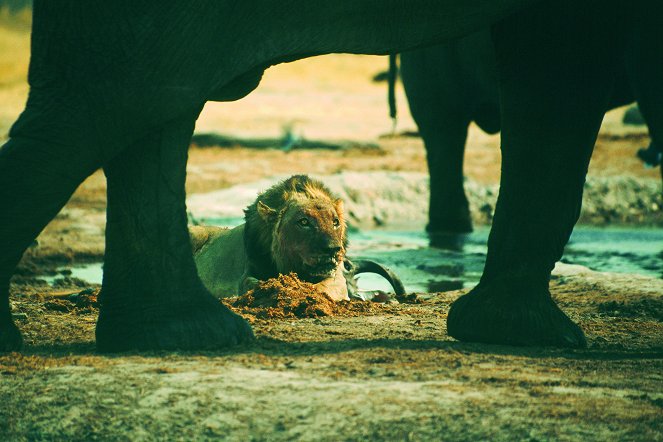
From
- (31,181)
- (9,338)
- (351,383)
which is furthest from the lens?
(9,338)

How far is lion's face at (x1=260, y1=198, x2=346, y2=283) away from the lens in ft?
19.5

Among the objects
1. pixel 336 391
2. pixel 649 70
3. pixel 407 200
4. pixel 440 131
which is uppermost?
pixel 649 70

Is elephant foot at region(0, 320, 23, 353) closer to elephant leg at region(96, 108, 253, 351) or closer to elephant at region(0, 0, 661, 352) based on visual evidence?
elephant at region(0, 0, 661, 352)

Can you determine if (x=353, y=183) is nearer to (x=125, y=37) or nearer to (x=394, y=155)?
(x=394, y=155)

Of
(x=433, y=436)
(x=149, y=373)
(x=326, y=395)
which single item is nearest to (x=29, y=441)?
(x=149, y=373)

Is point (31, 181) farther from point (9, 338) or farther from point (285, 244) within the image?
point (285, 244)

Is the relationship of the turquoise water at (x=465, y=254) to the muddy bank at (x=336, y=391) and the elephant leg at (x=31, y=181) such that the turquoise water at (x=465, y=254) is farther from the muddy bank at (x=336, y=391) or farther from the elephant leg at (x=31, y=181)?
the elephant leg at (x=31, y=181)

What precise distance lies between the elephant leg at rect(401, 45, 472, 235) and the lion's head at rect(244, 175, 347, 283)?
3.39 meters

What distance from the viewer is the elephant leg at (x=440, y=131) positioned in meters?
9.73

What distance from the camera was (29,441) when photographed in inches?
123

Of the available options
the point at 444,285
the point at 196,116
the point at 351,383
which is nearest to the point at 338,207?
the point at 444,285

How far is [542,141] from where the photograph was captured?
14.3 ft

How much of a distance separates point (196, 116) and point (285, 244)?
84.7 inches

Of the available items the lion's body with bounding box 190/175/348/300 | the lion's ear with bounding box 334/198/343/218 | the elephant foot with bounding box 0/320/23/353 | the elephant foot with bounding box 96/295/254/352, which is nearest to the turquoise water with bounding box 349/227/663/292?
the lion's ear with bounding box 334/198/343/218
